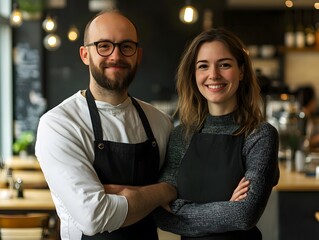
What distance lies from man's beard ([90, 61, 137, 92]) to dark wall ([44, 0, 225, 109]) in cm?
743

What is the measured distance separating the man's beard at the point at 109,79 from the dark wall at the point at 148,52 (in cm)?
743

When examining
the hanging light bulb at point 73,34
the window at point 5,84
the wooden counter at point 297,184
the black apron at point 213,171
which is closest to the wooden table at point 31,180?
the wooden counter at point 297,184

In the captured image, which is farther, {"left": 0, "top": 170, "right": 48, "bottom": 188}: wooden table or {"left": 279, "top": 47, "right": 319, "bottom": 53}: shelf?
{"left": 279, "top": 47, "right": 319, "bottom": 53}: shelf

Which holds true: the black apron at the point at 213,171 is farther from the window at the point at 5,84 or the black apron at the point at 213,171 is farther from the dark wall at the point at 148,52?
the dark wall at the point at 148,52

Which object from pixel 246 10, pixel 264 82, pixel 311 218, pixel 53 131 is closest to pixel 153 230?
pixel 53 131

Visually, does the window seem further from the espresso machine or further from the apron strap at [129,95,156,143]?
the apron strap at [129,95,156,143]

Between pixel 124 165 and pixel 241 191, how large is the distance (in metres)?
0.45

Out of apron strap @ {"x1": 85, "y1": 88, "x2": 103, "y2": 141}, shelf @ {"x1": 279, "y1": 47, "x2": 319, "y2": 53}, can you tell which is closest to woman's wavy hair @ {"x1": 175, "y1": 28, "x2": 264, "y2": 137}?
apron strap @ {"x1": 85, "y1": 88, "x2": 103, "y2": 141}

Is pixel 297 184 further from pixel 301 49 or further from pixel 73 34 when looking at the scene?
pixel 301 49

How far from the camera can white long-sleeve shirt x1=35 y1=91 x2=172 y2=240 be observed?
2.29 meters

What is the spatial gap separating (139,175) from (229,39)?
633 mm

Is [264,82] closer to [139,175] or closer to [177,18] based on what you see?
[139,175]

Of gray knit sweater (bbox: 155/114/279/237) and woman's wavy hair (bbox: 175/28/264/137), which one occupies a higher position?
woman's wavy hair (bbox: 175/28/264/137)

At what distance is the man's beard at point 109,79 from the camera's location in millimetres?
2393
